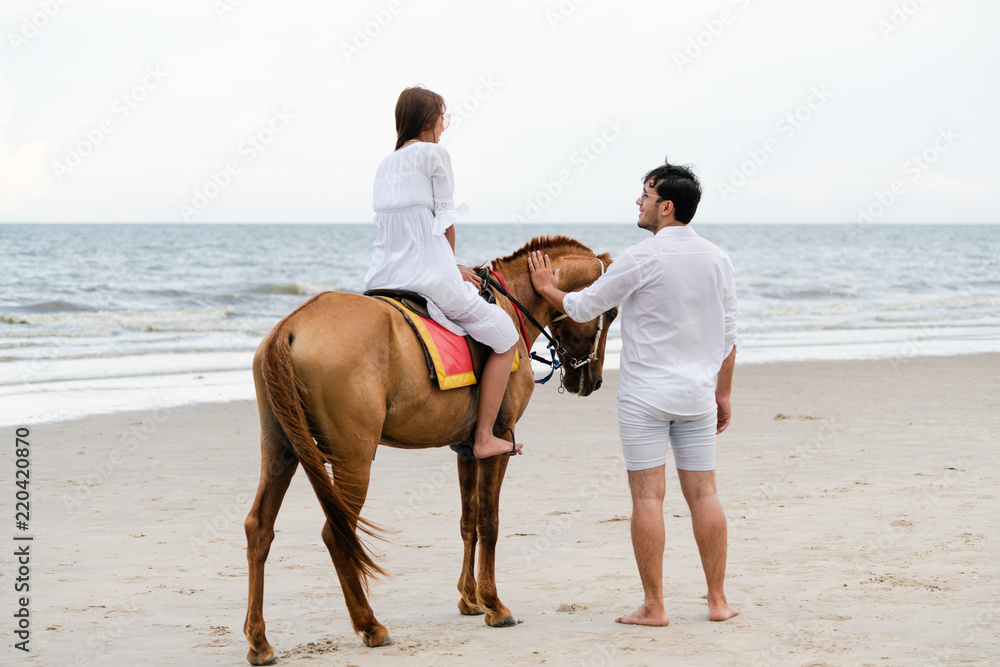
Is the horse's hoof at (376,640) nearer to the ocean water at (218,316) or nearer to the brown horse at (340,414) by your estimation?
the brown horse at (340,414)

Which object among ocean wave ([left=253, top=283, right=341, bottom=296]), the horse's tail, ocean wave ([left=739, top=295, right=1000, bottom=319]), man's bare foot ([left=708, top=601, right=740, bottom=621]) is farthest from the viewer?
ocean wave ([left=253, top=283, right=341, bottom=296])

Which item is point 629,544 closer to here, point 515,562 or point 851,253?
point 515,562

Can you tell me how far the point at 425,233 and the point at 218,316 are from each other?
17999mm

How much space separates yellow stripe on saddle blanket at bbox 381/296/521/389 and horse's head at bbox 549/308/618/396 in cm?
84

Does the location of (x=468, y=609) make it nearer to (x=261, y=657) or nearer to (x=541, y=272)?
(x=261, y=657)

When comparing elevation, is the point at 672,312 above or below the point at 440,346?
above

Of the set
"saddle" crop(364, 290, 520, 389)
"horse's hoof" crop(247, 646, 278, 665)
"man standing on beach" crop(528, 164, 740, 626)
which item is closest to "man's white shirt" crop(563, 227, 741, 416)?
"man standing on beach" crop(528, 164, 740, 626)

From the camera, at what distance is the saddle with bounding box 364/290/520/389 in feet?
12.3

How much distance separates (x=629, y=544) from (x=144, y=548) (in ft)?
9.72

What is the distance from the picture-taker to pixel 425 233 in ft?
12.5

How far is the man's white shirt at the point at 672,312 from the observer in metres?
3.79

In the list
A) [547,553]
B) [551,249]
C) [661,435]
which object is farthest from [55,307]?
[661,435]

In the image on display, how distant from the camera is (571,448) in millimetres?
8125

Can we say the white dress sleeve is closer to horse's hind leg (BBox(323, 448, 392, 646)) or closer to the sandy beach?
horse's hind leg (BBox(323, 448, 392, 646))
